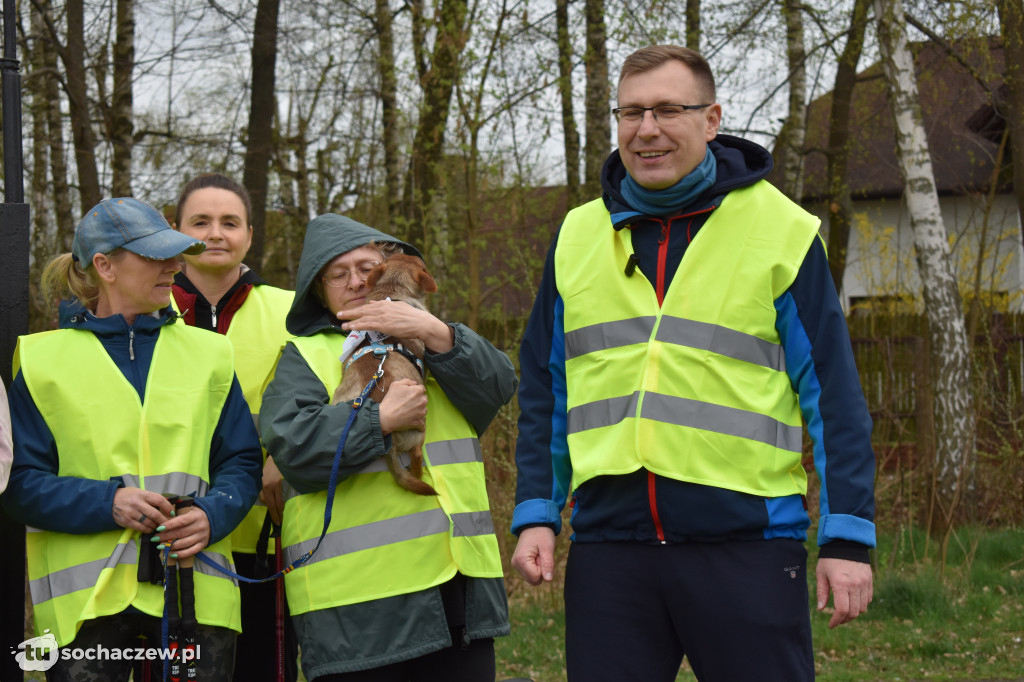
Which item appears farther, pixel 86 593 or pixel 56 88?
pixel 56 88

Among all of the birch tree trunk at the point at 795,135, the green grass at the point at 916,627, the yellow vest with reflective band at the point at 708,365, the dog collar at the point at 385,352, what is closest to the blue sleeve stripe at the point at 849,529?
the yellow vest with reflective band at the point at 708,365

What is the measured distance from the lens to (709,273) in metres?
2.76

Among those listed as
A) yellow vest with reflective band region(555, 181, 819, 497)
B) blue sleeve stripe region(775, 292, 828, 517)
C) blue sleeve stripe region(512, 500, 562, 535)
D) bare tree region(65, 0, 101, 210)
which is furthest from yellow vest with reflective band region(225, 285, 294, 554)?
bare tree region(65, 0, 101, 210)

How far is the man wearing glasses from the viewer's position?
2629 mm

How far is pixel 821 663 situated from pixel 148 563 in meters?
4.37

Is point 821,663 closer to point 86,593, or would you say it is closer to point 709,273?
point 709,273

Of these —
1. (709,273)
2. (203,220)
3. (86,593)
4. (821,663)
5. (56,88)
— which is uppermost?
(56,88)

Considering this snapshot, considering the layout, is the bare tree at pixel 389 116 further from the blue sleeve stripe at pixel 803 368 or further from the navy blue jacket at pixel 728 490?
the blue sleeve stripe at pixel 803 368

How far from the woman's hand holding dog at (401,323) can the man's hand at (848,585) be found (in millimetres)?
1325

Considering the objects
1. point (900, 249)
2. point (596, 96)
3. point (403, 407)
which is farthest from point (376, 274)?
point (900, 249)

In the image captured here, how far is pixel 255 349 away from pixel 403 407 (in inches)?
39.4

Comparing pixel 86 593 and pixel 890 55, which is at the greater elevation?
pixel 890 55

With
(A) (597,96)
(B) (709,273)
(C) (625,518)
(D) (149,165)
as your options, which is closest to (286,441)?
(C) (625,518)

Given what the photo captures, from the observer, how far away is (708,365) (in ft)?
8.90
